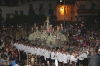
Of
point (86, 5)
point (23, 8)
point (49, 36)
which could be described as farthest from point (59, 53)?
point (86, 5)

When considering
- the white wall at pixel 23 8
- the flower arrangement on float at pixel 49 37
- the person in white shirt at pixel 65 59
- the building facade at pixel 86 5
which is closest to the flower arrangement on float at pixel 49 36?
the flower arrangement on float at pixel 49 37

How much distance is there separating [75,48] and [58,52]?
201 cm

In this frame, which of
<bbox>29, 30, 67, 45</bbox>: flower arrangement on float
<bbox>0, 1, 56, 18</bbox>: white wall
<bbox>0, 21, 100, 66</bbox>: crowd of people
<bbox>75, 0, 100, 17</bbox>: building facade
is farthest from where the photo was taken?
<bbox>75, 0, 100, 17</bbox>: building facade

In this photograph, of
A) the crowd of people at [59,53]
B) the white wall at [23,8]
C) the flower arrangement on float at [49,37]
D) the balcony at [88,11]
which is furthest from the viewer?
the balcony at [88,11]

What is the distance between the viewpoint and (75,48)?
89.7ft

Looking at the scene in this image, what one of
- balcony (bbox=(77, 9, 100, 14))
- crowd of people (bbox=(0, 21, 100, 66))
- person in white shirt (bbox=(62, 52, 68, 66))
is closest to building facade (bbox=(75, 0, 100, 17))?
balcony (bbox=(77, 9, 100, 14))

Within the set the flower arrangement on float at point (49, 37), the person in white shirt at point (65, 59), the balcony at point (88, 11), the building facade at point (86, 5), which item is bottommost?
the balcony at point (88, 11)

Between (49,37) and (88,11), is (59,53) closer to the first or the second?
(49,37)

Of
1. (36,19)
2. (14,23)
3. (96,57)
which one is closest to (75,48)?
(96,57)

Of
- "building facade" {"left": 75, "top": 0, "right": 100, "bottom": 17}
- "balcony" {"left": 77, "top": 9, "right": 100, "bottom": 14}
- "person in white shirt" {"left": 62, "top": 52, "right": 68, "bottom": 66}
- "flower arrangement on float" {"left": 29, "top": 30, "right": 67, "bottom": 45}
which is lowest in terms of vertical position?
"balcony" {"left": 77, "top": 9, "right": 100, "bottom": 14}

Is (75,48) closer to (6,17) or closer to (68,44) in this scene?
(68,44)

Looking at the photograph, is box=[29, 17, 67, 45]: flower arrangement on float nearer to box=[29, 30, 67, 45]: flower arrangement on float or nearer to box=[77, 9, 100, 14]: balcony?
box=[29, 30, 67, 45]: flower arrangement on float

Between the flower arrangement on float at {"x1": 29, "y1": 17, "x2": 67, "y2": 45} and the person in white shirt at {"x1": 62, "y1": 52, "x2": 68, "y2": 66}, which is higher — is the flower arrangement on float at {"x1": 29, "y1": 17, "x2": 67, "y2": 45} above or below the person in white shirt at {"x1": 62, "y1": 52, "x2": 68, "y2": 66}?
above

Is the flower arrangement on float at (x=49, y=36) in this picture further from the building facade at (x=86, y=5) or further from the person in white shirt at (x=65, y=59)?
the building facade at (x=86, y=5)
